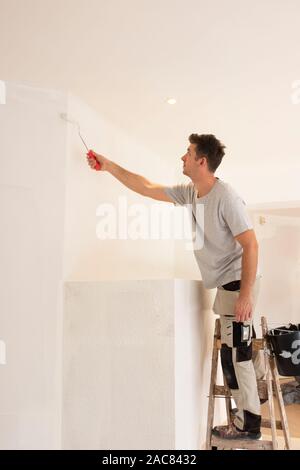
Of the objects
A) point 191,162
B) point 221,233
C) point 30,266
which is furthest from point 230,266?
point 30,266

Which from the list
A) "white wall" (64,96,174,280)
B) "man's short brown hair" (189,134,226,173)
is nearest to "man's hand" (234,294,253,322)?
"man's short brown hair" (189,134,226,173)

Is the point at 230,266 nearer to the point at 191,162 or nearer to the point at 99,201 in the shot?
the point at 191,162

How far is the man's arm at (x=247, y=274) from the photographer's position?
5.71 feet

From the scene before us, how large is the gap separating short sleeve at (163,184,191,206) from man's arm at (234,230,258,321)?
1.36 ft

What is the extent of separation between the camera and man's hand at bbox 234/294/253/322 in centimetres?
175

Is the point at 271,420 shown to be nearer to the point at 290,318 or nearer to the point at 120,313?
the point at 120,313

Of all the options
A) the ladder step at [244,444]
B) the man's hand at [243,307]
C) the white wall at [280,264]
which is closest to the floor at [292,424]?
the ladder step at [244,444]

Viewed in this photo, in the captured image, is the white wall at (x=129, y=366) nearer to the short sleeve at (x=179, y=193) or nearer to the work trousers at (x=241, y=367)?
the work trousers at (x=241, y=367)

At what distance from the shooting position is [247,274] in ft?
5.72

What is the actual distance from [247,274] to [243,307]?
0.15 m

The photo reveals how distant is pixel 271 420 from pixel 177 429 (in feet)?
1.53

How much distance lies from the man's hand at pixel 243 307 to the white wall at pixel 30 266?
0.82 m

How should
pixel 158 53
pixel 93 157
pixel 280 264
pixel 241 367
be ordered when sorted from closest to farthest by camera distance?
pixel 158 53 → pixel 241 367 → pixel 93 157 → pixel 280 264

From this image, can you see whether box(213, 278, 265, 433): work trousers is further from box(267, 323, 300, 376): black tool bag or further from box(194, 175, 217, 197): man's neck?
box(194, 175, 217, 197): man's neck
